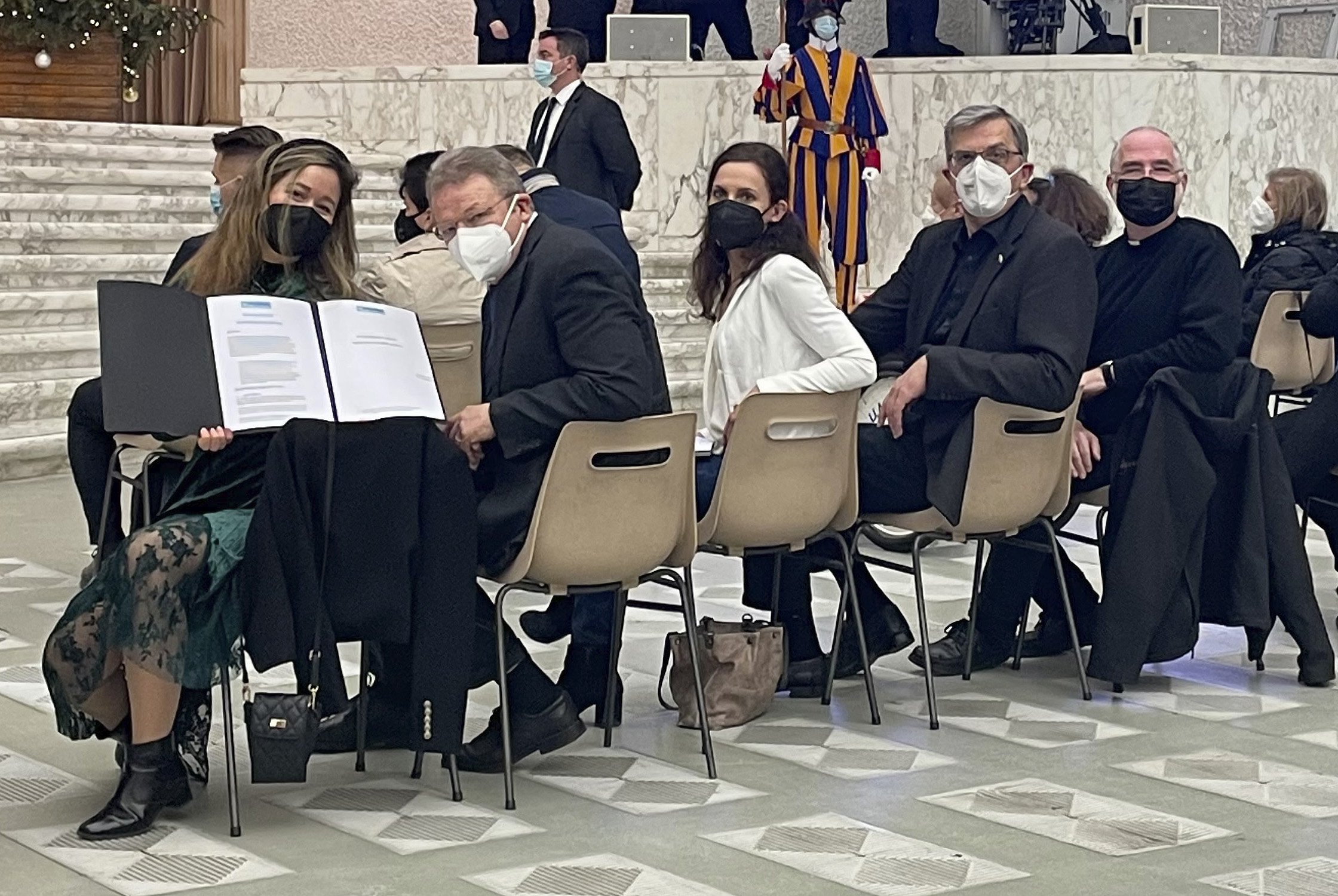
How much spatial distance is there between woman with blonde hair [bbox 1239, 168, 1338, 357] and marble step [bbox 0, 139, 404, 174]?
16.5 feet

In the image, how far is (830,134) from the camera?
10.7 metres

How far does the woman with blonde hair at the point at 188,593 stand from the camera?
12.2ft

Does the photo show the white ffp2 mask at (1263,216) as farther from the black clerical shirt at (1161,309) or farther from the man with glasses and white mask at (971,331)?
the man with glasses and white mask at (971,331)

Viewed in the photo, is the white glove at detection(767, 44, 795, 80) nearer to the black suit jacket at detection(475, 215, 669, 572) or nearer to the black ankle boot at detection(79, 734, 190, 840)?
the black suit jacket at detection(475, 215, 669, 572)

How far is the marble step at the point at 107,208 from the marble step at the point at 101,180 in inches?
1.2

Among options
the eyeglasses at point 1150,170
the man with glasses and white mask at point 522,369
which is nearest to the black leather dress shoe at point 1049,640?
the eyeglasses at point 1150,170

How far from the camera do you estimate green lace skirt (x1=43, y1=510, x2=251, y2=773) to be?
12.1ft

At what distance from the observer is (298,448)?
12.2 ft

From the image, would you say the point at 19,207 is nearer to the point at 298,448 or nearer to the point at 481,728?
the point at 481,728

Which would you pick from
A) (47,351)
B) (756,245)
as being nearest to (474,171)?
(756,245)

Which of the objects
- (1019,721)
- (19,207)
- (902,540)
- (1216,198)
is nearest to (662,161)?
(1216,198)

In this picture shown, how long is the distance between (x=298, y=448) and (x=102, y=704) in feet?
1.97

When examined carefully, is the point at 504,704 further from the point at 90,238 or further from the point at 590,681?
the point at 90,238

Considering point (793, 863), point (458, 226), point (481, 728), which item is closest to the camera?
point (793, 863)
